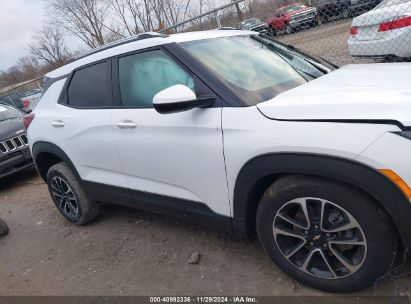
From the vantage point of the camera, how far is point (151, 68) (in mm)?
2908

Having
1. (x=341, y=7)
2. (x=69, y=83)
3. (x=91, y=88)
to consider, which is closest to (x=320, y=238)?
(x=91, y=88)

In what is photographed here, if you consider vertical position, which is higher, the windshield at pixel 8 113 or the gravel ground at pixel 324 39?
the windshield at pixel 8 113

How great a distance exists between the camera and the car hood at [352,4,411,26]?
18.1 ft

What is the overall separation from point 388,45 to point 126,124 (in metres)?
4.39

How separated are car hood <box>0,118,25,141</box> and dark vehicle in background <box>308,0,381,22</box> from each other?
253 inches

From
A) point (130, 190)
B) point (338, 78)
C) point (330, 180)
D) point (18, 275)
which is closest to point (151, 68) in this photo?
point (130, 190)

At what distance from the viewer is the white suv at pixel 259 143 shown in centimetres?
195

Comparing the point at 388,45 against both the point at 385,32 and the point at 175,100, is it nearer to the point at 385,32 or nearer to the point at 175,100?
the point at 385,32

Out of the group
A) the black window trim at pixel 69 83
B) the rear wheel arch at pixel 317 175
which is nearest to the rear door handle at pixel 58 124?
the black window trim at pixel 69 83

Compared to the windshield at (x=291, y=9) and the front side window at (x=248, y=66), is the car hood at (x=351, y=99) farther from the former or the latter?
the windshield at (x=291, y=9)

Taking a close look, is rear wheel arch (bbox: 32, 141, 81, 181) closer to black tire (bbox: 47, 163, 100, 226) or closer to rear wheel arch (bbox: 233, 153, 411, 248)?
black tire (bbox: 47, 163, 100, 226)

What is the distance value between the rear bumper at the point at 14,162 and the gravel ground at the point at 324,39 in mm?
6263

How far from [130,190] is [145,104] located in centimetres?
78

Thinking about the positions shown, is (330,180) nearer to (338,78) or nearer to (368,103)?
(368,103)
